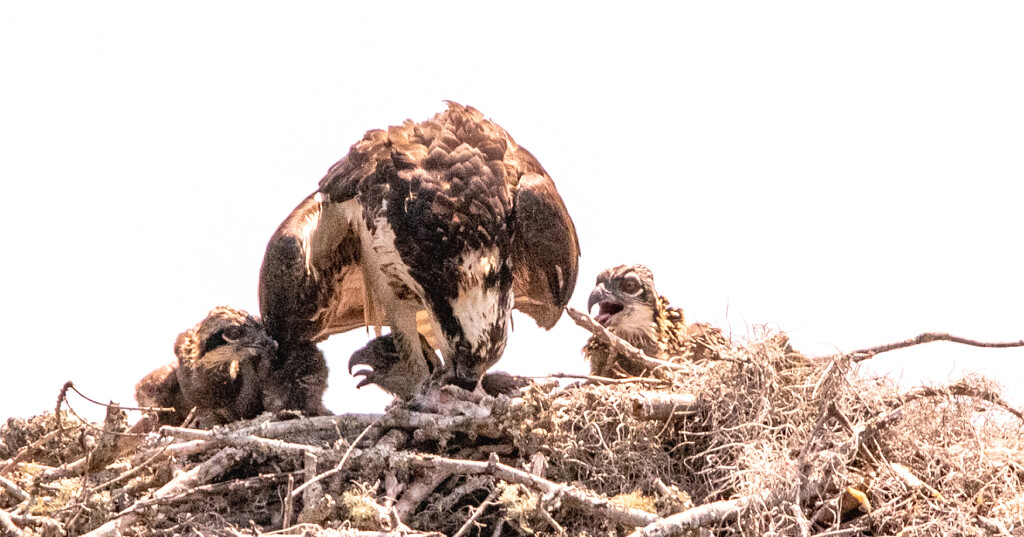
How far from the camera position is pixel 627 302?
6.41 m

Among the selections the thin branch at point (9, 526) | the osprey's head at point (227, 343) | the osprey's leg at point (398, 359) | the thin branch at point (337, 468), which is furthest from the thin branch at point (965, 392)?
the thin branch at point (9, 526)

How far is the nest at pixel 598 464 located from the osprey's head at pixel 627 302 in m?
1.03

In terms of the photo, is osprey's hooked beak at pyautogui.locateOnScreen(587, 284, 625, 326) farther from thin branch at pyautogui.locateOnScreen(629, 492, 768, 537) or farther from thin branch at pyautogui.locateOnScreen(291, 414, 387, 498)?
thin branch at pyautogui.locateOnScreen(629, 492, 768, 537)

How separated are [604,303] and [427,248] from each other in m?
1.43

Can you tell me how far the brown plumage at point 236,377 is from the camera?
5797 mm

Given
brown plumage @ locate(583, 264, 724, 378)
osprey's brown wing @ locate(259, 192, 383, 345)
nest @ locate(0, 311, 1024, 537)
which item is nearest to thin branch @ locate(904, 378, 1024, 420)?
nest @ locate(0, 311, 1024, 537)

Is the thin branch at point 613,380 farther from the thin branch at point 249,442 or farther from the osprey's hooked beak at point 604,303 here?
the thin branch at point 249,442

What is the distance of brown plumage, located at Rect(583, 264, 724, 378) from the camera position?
6.20 metres

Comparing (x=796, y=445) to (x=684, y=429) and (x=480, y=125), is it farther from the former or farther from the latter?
(x=480, y=125)

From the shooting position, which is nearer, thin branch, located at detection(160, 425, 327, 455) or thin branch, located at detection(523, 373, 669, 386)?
thin branch, located at detection(160, 425, 327, 455)

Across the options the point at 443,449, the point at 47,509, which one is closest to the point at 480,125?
the point at 443,449

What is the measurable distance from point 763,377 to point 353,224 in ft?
6.46

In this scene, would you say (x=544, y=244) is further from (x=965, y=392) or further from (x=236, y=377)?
(x=965, y=392)

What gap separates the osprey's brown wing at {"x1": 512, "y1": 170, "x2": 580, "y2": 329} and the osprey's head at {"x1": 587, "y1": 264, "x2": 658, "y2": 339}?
0.61 meters
